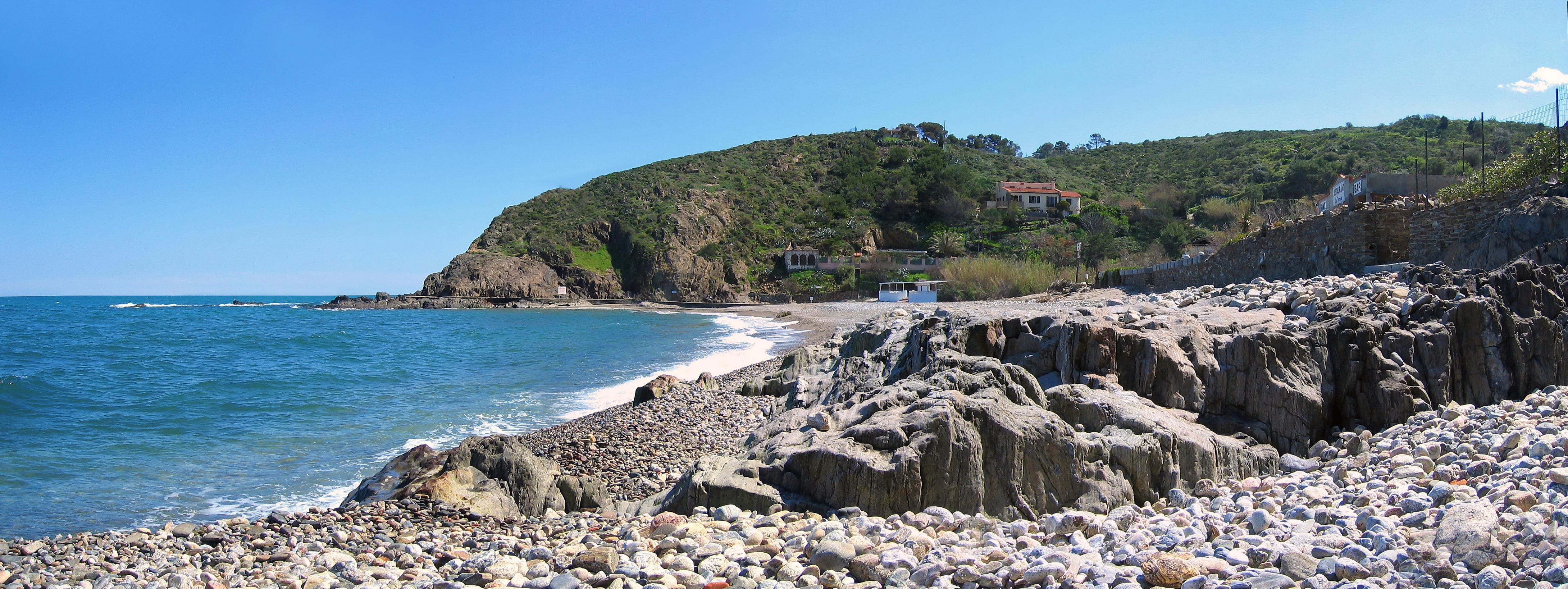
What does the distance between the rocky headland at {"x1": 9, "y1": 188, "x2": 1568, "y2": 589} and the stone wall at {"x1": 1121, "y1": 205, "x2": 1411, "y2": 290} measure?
515cm

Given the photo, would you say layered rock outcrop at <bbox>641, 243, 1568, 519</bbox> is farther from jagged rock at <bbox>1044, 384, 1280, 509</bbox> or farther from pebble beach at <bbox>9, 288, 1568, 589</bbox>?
pebble beach at <bbox>9, 288, 1568, 589</bbox>

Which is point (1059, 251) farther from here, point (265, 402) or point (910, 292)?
point (265, 402)

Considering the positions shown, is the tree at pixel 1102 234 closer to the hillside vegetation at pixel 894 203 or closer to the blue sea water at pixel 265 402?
the hillside vegetation at pixel 894 203

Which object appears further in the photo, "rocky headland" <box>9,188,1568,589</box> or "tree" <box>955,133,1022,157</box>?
"tree" <box>955,133,1022,157</box>

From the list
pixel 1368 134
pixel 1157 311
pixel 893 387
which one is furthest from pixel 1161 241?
pixel 893 387

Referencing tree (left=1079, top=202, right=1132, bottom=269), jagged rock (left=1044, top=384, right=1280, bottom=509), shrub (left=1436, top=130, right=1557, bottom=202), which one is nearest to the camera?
jagged rock (left=1044, top=384, right=1280, bottom=509)

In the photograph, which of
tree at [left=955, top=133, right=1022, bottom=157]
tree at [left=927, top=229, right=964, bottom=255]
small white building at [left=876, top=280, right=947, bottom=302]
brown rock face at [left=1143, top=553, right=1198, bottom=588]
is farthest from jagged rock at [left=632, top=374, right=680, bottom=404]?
tree at [left=955, top=133, right=1022, bottom=157]

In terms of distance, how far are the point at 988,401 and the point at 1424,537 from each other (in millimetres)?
2665

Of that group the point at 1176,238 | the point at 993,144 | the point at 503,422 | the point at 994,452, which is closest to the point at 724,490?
the point at 994,452

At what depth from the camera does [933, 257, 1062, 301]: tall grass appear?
41562 mm

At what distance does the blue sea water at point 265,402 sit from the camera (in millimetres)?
9430

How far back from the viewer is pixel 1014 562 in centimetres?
404

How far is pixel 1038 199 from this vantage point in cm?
7338

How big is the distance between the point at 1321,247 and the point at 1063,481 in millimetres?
13301
